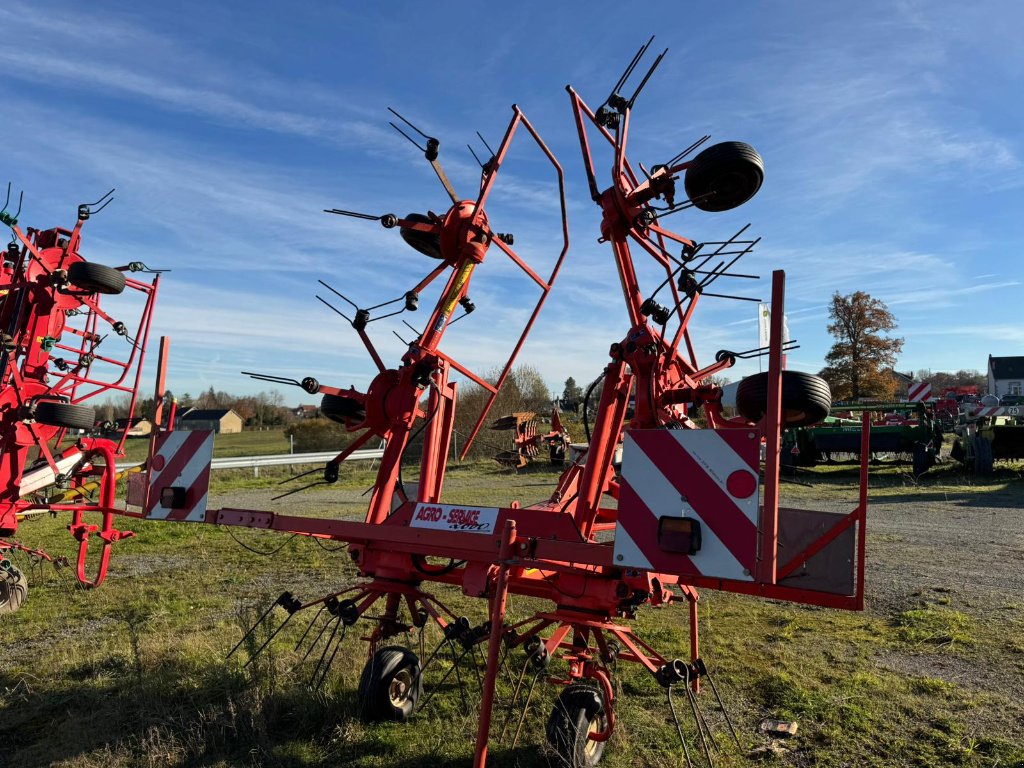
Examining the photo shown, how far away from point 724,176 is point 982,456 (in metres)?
16.9

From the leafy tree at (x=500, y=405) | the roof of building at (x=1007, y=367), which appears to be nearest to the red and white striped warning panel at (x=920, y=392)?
the leafy tree at (x=500, y=405)

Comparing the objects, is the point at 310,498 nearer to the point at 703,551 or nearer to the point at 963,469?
the point at 703,551

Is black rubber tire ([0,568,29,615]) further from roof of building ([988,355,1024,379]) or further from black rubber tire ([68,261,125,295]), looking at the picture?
roof of building ([988,355,1024,379])

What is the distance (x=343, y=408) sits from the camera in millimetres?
4820

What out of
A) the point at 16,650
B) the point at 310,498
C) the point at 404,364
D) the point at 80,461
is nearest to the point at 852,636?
the point at 404,364

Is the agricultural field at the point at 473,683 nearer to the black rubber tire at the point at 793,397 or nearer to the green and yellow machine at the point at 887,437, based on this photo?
the black rubber tire at the point at 793,397

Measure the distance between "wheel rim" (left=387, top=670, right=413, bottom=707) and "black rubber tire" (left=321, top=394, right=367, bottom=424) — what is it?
5.56 ft

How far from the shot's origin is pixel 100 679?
4742mm

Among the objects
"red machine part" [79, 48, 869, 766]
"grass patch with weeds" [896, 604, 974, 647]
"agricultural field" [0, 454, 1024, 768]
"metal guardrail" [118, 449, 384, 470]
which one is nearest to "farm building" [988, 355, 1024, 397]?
"metal guardrail" [118, 449, 384, 470]

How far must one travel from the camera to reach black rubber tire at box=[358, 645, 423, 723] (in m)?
4.04

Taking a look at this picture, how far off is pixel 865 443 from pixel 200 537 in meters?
10.8

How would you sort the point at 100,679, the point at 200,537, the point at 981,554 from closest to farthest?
1. the point at 100,679
2. the point at 981,554
3. the point at 200,537

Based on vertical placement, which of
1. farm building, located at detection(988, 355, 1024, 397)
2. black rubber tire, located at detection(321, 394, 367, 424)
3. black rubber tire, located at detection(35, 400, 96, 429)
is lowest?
black rubber tire, located at detection(35, 400, 96, 429)

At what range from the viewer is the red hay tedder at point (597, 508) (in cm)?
270
